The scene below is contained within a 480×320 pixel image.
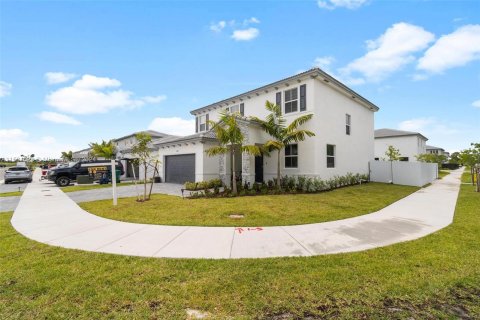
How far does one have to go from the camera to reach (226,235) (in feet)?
17.8

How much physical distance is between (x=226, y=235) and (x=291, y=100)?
11156 millimetres

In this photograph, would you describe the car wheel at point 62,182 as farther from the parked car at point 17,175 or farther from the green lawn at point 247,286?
the green lawn at point 247,286

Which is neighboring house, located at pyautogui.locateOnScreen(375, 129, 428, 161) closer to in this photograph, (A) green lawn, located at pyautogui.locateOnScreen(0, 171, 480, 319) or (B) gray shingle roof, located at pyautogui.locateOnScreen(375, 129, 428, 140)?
(B) gray shingle roof, located at pyautogui.locateOnScreen(375, 129, 428, 140)

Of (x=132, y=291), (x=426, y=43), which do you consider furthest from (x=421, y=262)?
(x=426, y=43)

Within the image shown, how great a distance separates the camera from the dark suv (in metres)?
18.6

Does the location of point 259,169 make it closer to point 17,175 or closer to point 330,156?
point 330,156

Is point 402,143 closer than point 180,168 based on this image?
No

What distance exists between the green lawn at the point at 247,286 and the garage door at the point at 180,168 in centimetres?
1255

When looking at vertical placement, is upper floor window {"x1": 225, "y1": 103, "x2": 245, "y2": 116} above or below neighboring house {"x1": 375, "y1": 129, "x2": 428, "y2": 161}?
above

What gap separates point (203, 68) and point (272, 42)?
17.1ft

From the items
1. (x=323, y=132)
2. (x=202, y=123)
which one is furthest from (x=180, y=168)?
(x=323, y=132)

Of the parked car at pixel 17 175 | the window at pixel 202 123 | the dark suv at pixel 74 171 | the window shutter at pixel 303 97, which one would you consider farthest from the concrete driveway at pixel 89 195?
the parked car at pixel 17 175

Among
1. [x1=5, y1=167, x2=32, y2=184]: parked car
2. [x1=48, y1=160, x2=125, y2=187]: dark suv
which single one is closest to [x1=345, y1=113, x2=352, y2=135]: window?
[x1=48, y1=160, x2=125, y2=187]: dark suv

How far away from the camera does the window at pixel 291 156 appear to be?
559 inches
